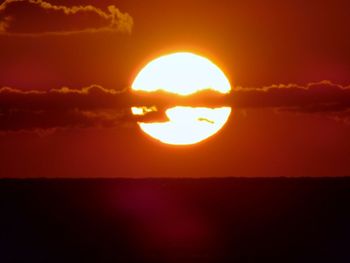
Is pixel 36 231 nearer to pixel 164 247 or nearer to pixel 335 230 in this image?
pixel 164 247

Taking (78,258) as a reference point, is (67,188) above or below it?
above

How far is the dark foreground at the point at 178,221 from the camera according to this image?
3238cm

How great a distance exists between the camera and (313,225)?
32.7m

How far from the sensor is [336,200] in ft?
108

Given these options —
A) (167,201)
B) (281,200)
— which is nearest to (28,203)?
(167,201)

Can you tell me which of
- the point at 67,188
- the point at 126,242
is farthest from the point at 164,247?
the point at 67,188

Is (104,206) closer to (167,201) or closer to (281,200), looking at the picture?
(167,201)

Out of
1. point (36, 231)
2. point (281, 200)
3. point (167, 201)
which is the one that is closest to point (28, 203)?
point (36, 231)

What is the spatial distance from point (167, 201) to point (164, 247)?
1.42m

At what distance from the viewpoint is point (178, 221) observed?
33.1 m

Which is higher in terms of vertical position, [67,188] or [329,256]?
[67,188]

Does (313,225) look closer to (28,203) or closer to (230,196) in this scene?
(230,196)

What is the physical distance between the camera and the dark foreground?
3238cm

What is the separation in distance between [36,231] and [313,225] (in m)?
6.80
